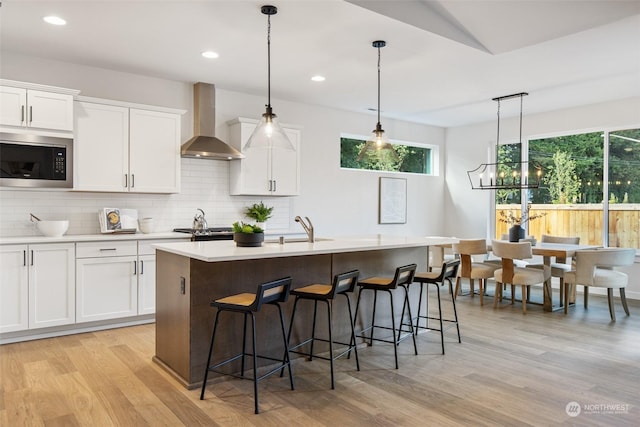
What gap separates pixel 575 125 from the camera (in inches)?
272

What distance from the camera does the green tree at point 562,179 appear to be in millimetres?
7066

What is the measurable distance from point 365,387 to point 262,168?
3.39 m

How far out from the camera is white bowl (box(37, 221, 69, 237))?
4.44 m

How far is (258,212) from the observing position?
5.84m

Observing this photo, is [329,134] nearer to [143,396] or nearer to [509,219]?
[509,219]

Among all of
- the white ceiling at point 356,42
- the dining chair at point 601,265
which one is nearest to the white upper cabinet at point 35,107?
the white ceiling at point 356,42

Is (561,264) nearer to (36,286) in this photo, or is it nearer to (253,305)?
(253,305)

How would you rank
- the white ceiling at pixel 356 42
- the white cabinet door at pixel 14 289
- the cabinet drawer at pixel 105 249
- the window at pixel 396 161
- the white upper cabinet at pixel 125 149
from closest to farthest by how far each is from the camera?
the white ceiling at pixel 356 42, the white cabinet door at pixel 14 289, the cabinet drawer at pixel 105 249, the white upper cabinet at pixel 125 149, the window at pixel 396 161

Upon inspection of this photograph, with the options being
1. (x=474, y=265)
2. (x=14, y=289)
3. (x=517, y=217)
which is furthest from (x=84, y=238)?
(x=517, y=217)

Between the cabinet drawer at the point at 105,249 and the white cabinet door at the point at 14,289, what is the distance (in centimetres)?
46

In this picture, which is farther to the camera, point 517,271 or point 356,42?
point 517,271

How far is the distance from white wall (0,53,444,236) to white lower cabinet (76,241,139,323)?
1.90 feet

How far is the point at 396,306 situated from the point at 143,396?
2.40 meters

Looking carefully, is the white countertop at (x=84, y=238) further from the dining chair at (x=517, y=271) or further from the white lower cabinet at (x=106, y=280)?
the dining chair at (x=517, y=271)
